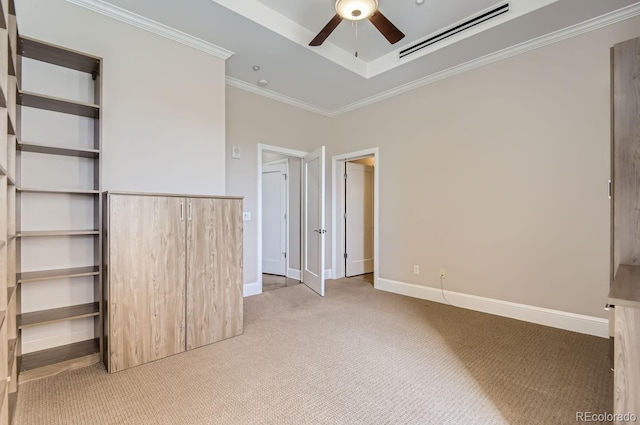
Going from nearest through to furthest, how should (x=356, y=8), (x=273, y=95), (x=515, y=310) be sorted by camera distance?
(x=356, y=8) → (x=515, y=310) → (x=273, y=95)

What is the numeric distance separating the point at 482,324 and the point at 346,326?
1.39 meters

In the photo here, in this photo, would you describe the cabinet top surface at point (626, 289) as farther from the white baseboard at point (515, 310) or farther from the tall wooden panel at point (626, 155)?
the white baseboard at point (515, 310)

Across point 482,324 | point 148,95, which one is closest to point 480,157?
point 482,324

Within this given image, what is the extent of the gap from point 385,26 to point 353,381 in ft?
8.96

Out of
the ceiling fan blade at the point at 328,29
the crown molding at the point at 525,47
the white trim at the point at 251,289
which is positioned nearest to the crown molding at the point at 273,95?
the crown molding at the point at 525,47

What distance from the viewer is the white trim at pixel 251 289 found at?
395cm

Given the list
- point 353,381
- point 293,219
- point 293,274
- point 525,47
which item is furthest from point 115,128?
point 525,47

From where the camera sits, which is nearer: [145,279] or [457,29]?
[145,279]

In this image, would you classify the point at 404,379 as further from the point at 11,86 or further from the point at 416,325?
the point at 11,86

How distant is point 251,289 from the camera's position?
158 inches

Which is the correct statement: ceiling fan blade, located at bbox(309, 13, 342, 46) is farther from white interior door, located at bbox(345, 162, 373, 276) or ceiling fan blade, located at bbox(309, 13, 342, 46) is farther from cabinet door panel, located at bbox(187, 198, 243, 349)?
white interior door, located at bbox(345, 162, 373, 276)

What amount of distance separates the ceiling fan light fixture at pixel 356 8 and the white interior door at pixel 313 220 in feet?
5.69

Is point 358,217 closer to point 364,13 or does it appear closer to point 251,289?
point 251,289

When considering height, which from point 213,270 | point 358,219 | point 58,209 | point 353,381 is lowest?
point 353,381
